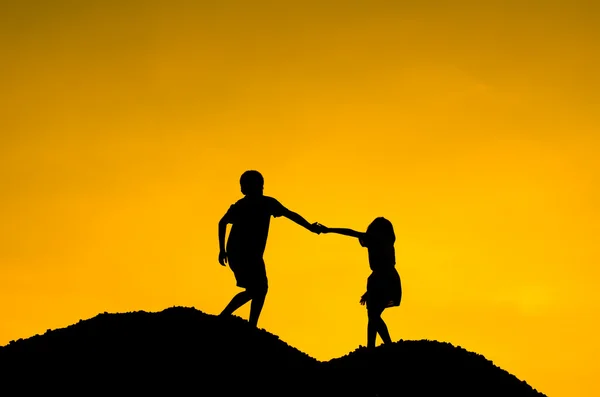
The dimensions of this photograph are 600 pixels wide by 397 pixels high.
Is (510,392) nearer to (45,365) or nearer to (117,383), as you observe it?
(117,383)

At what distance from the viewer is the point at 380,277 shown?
2575 cm

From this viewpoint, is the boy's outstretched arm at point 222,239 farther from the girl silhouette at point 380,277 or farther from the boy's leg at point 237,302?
the girl silhouette at point 380,277

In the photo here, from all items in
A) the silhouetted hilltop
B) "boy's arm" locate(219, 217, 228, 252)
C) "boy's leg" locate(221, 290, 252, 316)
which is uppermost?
"boy's arm" locate(219, 217, 228, 252)

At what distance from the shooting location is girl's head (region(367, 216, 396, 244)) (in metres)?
25.8

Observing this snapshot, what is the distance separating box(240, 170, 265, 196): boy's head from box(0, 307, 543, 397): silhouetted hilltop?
352 centimetres

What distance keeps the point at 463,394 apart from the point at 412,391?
1.37 meters

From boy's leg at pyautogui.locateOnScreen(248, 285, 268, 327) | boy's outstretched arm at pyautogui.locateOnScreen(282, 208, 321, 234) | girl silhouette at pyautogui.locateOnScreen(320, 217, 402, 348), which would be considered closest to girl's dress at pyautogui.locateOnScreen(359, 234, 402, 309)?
girl silhouette at pyautogui.locateOnScreen(320, 217, 402, 348)

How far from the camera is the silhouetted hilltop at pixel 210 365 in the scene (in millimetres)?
22625

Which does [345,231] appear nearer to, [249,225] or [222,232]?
[249,225]

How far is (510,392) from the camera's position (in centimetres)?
2578

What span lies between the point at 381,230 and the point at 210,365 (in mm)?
5800

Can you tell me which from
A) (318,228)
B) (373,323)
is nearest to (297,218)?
(318,228)

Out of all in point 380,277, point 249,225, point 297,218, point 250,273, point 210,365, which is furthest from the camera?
point 380,277

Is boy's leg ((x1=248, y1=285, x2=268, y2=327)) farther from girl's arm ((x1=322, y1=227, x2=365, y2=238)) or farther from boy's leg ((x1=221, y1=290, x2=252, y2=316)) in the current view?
girl's arm ((x1=322, y1=227, x2=365, y2=238))
